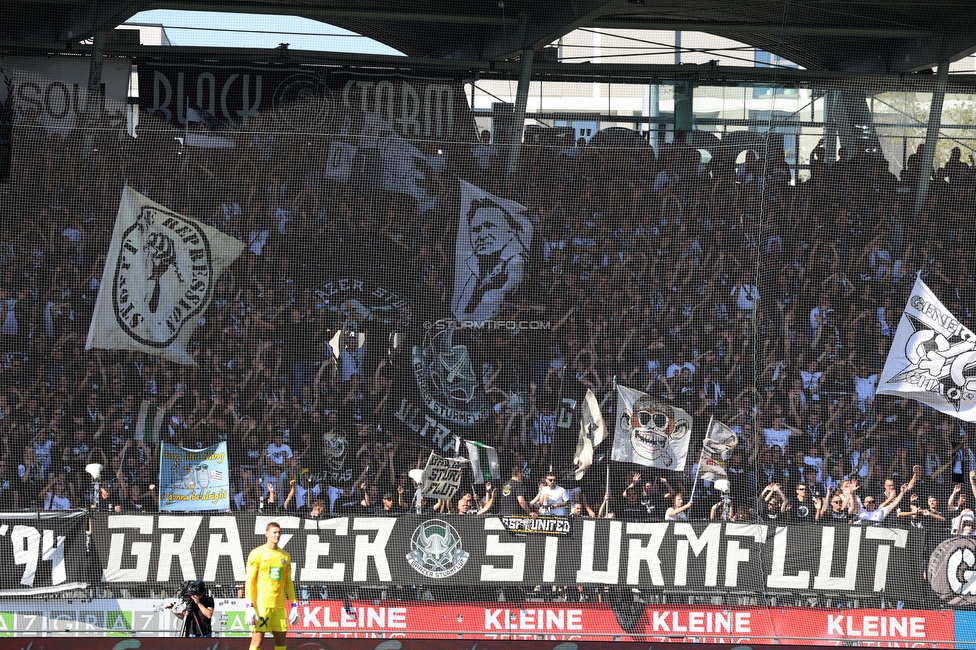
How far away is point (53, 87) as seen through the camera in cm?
905

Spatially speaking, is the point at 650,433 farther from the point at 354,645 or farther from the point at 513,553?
the point at 354,645

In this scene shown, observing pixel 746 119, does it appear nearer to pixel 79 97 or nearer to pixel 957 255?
pixel 957 255

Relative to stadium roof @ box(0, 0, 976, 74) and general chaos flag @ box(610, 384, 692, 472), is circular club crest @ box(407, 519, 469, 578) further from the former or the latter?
stadium roof @ box(0, 0, 976, 74)

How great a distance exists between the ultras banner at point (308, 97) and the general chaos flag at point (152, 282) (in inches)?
37.7

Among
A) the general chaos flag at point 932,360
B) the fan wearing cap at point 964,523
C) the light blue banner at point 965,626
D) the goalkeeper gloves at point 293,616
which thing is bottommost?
the goalkeeper gloves at point 293,616

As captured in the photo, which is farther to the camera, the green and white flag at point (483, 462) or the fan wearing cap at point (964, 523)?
the green and white flag at point (483, 462)

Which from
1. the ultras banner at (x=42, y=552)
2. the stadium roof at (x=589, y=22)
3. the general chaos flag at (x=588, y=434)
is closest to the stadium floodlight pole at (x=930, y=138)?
the stadium roof at (x=589, y=22)

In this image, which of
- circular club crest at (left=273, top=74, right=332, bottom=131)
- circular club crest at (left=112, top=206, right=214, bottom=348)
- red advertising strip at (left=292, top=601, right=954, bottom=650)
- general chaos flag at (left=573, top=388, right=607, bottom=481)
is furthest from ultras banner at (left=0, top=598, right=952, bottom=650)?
circular club crest at (left=273, top=74, right=332, bottom=131)

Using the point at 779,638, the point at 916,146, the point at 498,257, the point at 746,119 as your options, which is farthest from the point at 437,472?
the point at 916,146

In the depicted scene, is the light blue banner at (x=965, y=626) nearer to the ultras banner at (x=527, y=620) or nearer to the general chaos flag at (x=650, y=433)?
the ultras banner at (x=527, y=620)

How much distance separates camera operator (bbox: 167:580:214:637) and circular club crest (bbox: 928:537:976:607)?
17.8 feet

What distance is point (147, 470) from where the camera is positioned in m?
8.70

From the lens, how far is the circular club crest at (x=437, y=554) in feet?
27.0

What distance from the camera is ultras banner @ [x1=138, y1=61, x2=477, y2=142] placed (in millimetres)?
9281
